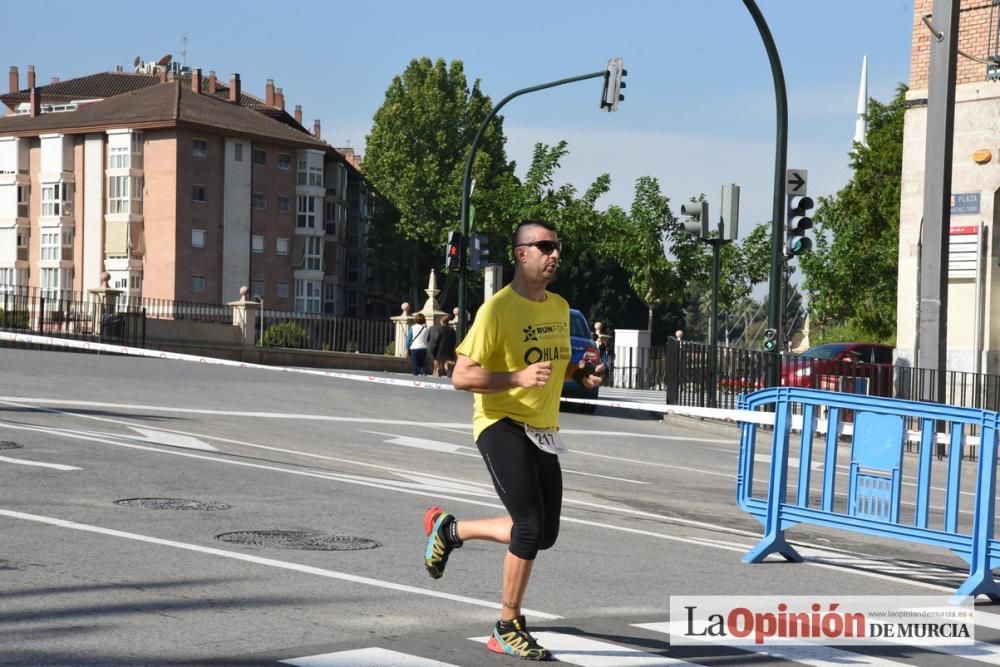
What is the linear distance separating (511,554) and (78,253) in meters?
85.2

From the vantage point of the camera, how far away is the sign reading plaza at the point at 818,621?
6.52 m

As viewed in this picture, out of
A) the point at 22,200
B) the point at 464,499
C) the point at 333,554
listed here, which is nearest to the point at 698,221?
the point at 464,499

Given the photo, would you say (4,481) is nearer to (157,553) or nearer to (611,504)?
(157,553)

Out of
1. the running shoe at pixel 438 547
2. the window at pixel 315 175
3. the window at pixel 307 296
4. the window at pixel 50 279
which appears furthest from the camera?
the window at pixel 307 296

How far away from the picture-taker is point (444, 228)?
89.9 m

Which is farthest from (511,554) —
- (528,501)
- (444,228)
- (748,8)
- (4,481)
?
→ (444,228)

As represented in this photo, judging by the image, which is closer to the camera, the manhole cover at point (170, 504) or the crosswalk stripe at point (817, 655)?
the crosswalk stripe at point (817, 655)

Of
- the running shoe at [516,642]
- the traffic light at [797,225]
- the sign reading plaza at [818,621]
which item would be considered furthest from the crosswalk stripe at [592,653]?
the traffic light at [797,225]

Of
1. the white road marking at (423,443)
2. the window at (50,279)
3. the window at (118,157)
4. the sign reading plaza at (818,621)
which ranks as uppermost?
the window at (118,157)

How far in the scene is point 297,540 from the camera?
27.8 ft

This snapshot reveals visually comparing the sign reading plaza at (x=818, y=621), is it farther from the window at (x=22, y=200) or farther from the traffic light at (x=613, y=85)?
the window at (x=22, y=200)

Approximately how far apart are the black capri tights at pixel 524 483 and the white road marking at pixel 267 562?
891 mm

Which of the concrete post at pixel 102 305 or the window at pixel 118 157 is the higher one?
the window at pixel 118 157

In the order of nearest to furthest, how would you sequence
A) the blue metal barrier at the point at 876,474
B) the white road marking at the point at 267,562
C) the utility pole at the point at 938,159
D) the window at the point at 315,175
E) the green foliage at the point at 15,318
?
1. the white road marking at the point at 267,562
2. the blue metal barrier at the point at 876,474
3. the utility pole at the point at 938,159
4. the green foliage at the point at 15,318
5. the window at the point at 315,175
